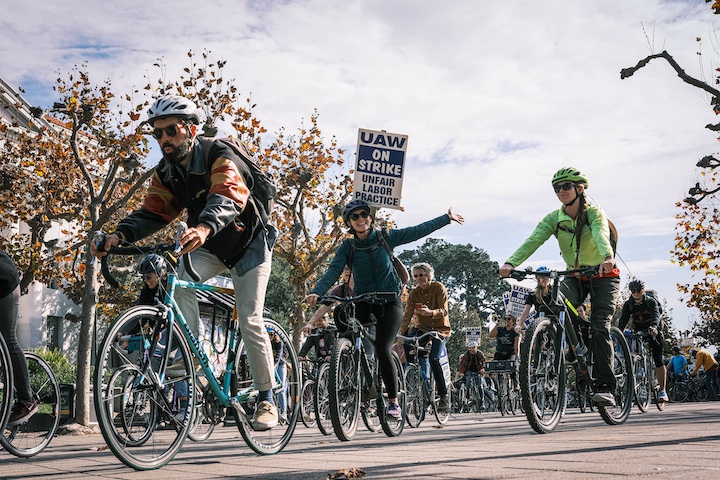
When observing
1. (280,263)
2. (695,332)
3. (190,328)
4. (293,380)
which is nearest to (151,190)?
(190,328)

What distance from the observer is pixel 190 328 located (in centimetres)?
511

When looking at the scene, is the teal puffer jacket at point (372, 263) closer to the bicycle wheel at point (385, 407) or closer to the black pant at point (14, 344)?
the bicycle wheel at point (385, 407)

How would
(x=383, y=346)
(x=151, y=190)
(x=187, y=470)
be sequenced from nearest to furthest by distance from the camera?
(x=187, y=470) < (x=151, y=190) < (x=383, y=346)

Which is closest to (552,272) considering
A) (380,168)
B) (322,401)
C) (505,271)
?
(505,271)

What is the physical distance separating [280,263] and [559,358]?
47790 mm

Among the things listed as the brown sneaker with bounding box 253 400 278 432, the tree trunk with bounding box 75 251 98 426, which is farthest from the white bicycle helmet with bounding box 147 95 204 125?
the tree trunk with bounding box 75 251 98 426

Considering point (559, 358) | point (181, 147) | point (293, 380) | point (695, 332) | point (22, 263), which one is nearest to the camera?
point (181, 147)

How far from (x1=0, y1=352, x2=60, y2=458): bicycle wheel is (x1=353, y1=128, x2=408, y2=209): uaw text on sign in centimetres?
376

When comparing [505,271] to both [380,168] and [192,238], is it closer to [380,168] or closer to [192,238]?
[380,168]

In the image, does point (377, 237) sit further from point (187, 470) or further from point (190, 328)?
point (187, 470)

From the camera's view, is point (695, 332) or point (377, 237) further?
point (695, 332)

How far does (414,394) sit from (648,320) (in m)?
4.21

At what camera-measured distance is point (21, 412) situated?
246 inches

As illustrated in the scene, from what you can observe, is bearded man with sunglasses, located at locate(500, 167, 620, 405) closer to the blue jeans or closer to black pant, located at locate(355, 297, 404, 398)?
black pant, located at locate(355, 297, 404, 398)
